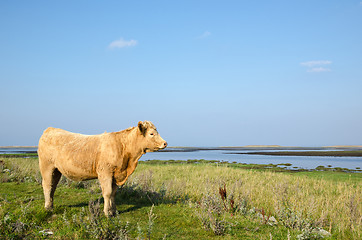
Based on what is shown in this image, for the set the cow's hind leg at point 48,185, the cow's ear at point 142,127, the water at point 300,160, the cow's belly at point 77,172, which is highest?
the cow's ear at point 142,127

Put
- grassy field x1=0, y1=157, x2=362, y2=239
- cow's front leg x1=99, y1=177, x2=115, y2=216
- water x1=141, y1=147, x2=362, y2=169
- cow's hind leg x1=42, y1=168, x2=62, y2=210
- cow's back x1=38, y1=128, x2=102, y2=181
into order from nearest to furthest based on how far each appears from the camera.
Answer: grassy field x1=0, y1=157, x2=362, y2=239, cow's front leg x1=99, y1=177, x2=115, y2=216, cow's back x1=38, y1=128, x2=102, y2=181, cow's hind leg x1=42, y1=168, x2=62, y2=210, water x1=141, y1=147, x2=362, y2=169

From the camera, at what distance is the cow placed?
6391 mm

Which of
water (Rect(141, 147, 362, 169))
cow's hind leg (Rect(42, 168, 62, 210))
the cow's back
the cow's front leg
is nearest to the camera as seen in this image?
the cow's front leg

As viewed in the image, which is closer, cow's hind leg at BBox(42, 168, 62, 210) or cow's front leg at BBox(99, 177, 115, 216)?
cow's front leg at BBox(99, 177, 115, 216)

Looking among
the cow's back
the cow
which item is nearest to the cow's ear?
the cow

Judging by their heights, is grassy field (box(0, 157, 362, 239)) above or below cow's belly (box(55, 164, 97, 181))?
below

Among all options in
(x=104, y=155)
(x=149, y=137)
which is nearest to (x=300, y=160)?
(x=149, y=137)

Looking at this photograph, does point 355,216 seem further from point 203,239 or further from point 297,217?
point 203,239

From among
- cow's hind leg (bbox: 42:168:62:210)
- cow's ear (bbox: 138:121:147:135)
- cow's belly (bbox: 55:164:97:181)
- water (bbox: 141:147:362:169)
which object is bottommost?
water (bbox: 141:147:362:169)

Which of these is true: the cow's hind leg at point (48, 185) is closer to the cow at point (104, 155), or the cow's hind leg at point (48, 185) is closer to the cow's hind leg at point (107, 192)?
the cow at point (104, 155)

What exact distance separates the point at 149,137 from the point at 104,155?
1.34m

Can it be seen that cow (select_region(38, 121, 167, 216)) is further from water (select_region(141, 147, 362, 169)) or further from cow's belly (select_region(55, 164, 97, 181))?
water (select_region(141, 147, 362, 169))

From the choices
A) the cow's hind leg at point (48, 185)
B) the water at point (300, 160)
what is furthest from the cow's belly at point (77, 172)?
the water at point (300, 160)

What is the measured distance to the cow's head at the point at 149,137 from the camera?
6359mm
